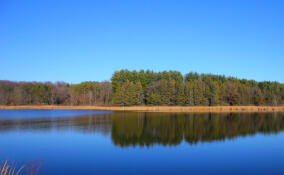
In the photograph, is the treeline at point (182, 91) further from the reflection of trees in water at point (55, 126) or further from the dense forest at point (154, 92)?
the reflection of trees in water at point (55, 126)

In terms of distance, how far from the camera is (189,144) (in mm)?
12906

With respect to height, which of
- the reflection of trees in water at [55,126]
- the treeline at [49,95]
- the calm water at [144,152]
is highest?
the treeline at [49,95]

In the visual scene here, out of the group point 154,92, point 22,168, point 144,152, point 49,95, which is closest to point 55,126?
point 144,152

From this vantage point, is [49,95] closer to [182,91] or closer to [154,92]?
[154,92]

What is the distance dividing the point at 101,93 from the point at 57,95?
1035 centimetres

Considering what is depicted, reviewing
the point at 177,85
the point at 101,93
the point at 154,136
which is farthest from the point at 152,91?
the point at 154,136

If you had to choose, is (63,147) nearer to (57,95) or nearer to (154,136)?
(154,136)

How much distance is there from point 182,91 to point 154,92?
5788 millimetres

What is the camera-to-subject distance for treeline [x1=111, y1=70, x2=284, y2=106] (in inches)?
1950

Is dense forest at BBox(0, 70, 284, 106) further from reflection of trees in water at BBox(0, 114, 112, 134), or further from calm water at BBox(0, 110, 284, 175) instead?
calm water at BBox(0, 110, 284, 175)

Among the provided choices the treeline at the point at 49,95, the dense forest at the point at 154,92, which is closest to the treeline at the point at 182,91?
the dense forest at the point at 154,92

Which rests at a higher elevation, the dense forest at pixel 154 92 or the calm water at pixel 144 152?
the dense forest at pixel 154 92

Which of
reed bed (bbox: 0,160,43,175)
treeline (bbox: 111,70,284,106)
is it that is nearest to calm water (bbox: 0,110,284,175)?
reed bed (bbox: 0,160,43,175)

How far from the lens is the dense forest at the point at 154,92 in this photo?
49787 mm
